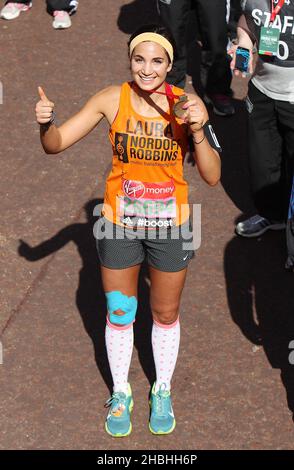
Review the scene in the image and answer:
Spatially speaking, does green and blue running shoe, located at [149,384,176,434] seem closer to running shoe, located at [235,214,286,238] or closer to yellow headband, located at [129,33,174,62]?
running shoe, located at [235,214,286,238]

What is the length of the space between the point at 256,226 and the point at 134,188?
221 centimetres

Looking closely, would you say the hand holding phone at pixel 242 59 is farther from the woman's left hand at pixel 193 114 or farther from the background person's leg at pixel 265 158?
the woman's left hand at pixel 193 114

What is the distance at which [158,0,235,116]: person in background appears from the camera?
7.60 m

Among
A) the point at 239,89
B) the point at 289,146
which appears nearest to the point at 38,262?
the point at 289,146

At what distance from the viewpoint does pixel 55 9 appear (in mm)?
9242

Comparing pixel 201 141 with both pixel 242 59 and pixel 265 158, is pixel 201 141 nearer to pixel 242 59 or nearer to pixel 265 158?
pixel 242 59

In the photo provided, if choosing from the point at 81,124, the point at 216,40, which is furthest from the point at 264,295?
the point at 216,40

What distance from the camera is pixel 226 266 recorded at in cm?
660

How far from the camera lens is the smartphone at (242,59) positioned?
6.09m

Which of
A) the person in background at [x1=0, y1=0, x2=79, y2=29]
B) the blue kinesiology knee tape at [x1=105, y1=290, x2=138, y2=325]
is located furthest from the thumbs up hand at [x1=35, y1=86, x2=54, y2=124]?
the person in background at [x1=0, y1=0, x2=79, y2=29]

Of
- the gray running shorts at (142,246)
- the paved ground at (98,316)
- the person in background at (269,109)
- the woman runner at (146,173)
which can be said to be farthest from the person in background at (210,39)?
the gray running shorts at (142,246)

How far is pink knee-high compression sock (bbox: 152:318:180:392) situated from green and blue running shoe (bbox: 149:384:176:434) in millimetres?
137

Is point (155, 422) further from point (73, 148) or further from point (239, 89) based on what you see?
point (239, 89)
